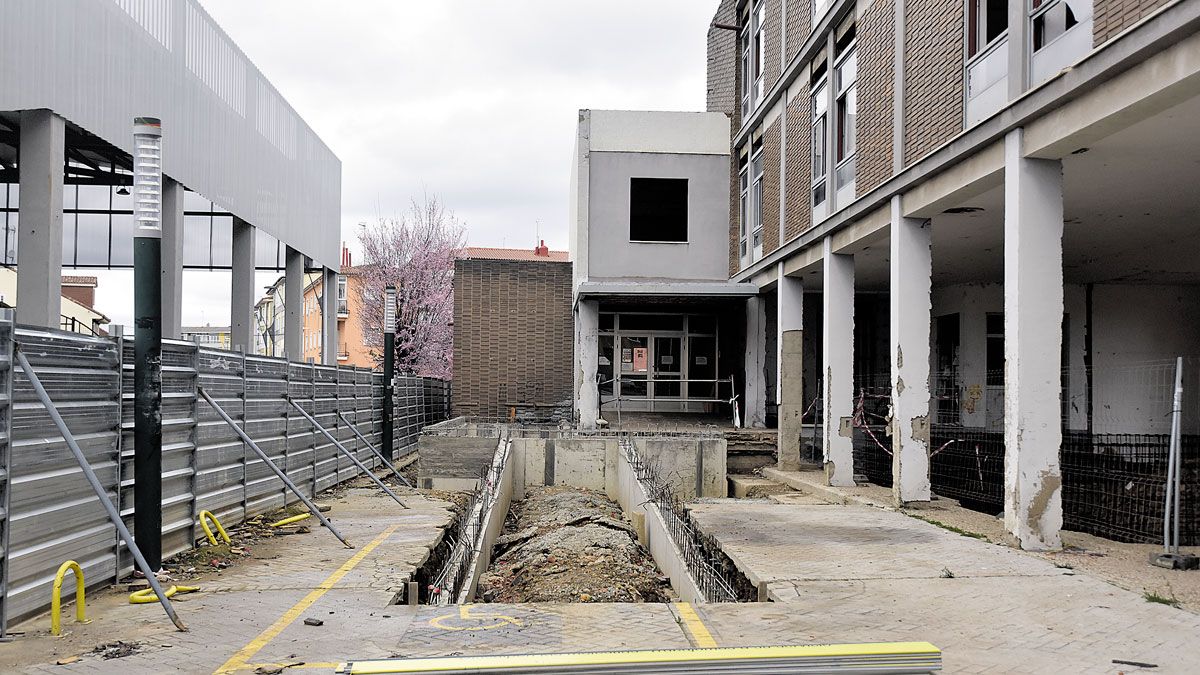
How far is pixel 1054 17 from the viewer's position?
976 centimetres

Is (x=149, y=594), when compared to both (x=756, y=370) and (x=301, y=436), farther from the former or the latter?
(x=756, y=370)

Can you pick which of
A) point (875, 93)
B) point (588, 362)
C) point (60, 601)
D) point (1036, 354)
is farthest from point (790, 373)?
point (60, 601)

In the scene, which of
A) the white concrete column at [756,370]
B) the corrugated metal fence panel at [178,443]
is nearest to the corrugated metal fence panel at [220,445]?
the corrugated metal fence panel at [178,443]

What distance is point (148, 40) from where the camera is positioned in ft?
56.5

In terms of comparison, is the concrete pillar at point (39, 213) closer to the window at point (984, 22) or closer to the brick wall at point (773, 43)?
the window at point (984, 22)

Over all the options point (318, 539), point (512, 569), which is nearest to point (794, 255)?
point (512, 569)

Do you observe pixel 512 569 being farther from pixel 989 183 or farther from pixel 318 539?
pixel 989 183

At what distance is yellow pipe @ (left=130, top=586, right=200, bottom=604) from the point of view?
7.23m

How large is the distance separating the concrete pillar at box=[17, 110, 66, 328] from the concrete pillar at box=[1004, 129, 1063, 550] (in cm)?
1222

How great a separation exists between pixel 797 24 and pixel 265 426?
1258 centimetres

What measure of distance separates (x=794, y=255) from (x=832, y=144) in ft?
11.2

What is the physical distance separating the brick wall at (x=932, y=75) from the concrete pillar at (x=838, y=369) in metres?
3.95

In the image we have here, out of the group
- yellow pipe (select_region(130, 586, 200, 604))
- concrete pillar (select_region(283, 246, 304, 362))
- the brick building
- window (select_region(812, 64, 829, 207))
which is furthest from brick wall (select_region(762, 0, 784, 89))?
yellow pipe (select_region(130, 586, 200, 604))

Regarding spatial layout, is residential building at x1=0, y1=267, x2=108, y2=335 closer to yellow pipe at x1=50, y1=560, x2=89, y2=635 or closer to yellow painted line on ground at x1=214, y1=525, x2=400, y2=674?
yellow painted line on ground at x1=214, y1=525, x2=400, y2=674
